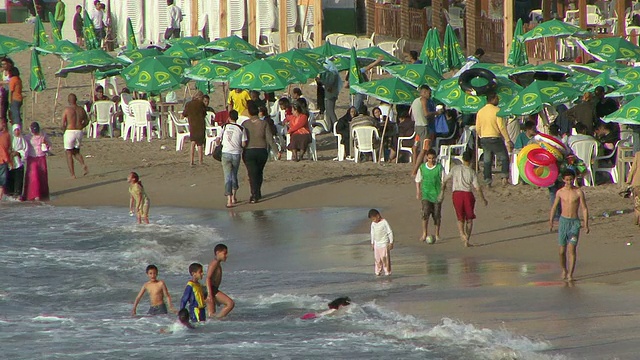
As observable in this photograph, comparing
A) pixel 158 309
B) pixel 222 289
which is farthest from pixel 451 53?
pixel 158 309

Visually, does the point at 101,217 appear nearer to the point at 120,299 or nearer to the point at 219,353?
the point at 120,299

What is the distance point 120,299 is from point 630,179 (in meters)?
5.98

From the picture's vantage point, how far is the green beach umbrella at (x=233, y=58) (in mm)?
24625

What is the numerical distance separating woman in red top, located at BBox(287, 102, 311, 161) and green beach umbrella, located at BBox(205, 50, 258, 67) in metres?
2.97

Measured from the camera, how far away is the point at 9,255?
17.1m

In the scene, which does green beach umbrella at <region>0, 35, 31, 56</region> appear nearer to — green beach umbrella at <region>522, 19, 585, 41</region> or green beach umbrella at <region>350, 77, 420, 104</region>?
green beach umbrella at <region>350, 77, 420, 104</region>

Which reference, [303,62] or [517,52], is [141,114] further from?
[517,52]

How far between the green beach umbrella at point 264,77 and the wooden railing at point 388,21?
11.1 m

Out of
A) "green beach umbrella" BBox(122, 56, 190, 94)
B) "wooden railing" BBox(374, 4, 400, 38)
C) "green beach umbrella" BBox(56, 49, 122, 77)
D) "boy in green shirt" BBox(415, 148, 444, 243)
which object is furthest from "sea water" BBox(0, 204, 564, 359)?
"wooden railing" BBox(374, 4, 400, 38)

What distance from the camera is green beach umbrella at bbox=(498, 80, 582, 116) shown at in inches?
700

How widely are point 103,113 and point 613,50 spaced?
10.3 m

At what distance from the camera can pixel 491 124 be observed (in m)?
18.2

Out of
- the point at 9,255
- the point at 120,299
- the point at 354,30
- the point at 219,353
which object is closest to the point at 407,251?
the point at 120,299

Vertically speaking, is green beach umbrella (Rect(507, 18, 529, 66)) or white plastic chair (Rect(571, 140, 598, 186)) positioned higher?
green beach umbrella (Rect(507, 18, 529, 66))
